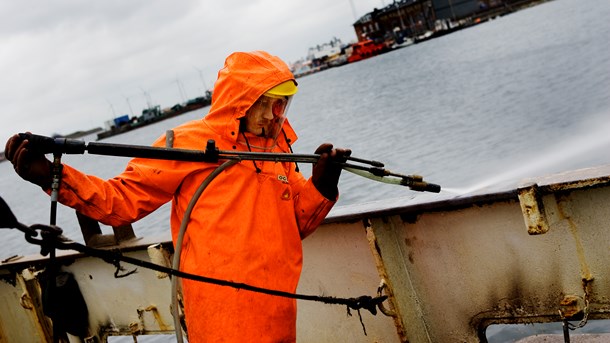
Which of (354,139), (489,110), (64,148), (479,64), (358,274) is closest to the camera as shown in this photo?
(64,148)

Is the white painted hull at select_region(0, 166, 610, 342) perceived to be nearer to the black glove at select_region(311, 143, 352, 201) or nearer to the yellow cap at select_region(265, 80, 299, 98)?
the black glove at select_region(311, 143, 352, 201)

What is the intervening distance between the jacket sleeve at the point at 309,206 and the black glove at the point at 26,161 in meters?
1.16

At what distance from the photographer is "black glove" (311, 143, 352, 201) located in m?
2.70

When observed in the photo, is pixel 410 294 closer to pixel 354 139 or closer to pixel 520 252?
pixel 520 252

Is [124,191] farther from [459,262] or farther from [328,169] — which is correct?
[459,262]

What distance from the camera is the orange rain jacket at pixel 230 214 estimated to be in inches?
100.0

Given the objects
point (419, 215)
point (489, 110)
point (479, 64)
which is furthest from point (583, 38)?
point (419, 215)

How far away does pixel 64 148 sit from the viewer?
2.17m

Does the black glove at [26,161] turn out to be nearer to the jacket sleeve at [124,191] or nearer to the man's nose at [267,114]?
the jacket sleeve at [124,191]

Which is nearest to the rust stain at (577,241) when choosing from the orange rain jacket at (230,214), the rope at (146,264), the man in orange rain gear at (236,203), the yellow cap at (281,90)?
the rope at (146,264)

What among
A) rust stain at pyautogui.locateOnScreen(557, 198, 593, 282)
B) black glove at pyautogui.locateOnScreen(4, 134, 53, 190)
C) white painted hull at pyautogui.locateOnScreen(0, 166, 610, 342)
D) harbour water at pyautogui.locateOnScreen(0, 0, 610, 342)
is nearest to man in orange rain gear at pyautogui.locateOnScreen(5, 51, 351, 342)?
black glove at pyautogui.locateOnScreen(4, 134, 53, 190)

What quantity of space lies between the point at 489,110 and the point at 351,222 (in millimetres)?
21818

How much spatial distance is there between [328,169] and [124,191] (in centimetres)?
92

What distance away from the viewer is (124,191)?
2.52 m
